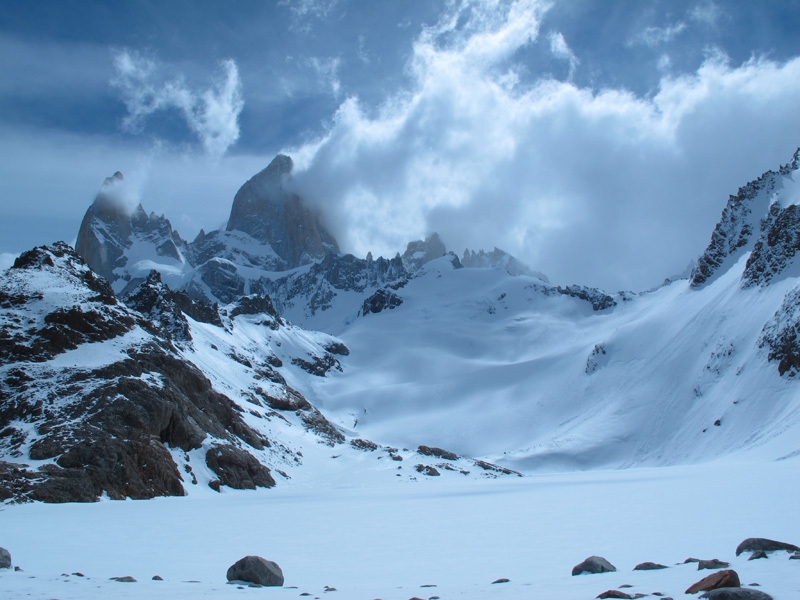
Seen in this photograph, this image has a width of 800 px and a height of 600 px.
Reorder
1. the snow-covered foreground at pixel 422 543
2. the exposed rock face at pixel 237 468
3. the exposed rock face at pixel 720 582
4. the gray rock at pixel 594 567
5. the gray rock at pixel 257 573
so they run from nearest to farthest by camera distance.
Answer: the exposed rock face at pixel 720 582, the snow-covered foreground at pixel 422 543, the gray rock at pixel 594 567, the gray rock at pixel 257 573, the exposed rock face at pixel 237 468

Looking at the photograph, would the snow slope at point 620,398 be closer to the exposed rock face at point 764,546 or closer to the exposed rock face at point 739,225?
the exposed rock face at point 739,225

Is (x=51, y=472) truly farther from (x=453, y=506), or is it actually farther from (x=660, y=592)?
(x=660, y=592)

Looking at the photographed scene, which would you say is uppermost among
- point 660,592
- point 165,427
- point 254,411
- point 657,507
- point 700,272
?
point 700,272

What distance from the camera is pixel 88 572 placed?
15.9 meters

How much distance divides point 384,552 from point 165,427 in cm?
3777

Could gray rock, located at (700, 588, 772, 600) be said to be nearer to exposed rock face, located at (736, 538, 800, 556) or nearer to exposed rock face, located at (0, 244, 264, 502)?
exposed rock face, located at (736, 538, 800, 556)

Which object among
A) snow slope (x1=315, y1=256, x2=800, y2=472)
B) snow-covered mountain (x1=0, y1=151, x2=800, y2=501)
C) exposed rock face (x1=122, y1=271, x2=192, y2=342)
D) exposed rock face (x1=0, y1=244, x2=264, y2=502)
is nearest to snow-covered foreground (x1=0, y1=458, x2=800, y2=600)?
exposed rock face (x1=0, y1=244, x2=264, y2=502)

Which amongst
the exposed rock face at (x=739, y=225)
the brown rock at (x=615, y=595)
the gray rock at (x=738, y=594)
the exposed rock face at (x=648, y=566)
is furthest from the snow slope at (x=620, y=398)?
the brown rock at (x=615, y=595)

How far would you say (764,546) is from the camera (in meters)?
13.0

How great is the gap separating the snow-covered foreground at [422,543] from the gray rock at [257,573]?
444 millimetres

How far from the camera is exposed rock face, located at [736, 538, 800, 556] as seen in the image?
503 inches

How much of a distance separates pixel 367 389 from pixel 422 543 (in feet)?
457

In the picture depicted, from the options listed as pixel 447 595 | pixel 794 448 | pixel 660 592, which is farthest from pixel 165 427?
pixel 794 448

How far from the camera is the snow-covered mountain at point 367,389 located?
4609 centimetres
